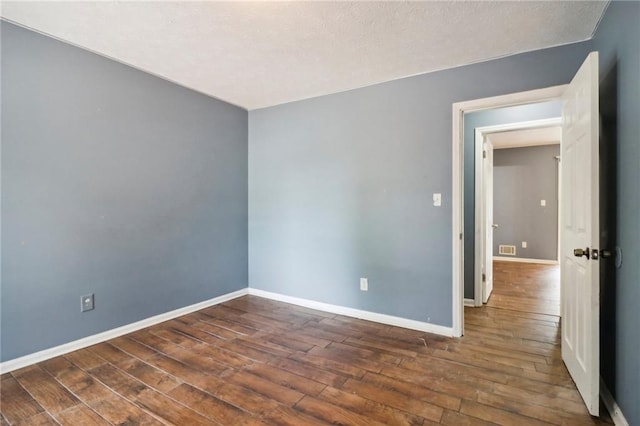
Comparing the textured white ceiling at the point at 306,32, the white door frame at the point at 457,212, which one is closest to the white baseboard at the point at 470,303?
the white door frame at the point at 457,212

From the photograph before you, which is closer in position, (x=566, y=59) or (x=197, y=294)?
(x=566, y=59)

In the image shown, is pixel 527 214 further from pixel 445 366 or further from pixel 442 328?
pixel 445 366

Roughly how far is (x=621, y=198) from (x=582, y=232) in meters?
0.25

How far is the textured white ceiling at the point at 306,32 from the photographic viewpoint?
73.7 inches

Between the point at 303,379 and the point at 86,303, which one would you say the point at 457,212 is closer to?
the point at 303,379

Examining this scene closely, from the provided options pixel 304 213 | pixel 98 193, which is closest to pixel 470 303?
pixel 304 213

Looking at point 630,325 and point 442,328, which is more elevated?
point 630,325

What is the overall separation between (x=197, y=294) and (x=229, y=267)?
19.5 inches

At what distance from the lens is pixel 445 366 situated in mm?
2170

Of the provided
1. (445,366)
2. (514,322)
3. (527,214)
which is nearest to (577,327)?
(445,366)

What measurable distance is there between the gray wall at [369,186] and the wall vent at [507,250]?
4770 mm

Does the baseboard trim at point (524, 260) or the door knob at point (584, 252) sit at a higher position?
the door knob at point (584, 252)

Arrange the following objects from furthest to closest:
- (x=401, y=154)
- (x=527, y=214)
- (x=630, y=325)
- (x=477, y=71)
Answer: (x=527, y=214)
(x=401, y=154)
(x=477, y=71)
(x=630, y=325)

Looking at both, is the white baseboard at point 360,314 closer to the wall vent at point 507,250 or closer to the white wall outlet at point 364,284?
the white wall outlet at point 364,284
